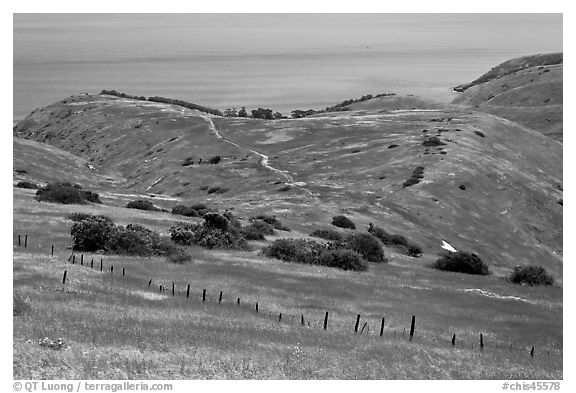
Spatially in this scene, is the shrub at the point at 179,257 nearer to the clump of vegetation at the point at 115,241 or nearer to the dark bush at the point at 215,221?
the clump of vegetation at the point at 115,241

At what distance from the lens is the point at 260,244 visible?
158 ft

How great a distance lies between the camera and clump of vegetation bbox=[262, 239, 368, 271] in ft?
143

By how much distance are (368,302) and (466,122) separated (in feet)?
374

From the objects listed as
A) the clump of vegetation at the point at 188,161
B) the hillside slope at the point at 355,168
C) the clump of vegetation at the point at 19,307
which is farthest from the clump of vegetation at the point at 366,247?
the clump of vegetation at the point at 188,161

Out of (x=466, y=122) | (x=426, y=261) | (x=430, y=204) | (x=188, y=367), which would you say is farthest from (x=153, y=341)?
(x=466, y=122)

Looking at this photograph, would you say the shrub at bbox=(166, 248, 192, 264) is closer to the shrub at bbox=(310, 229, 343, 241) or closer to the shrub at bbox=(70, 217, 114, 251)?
the shrub at bbox=(70, 217, 114, 251)

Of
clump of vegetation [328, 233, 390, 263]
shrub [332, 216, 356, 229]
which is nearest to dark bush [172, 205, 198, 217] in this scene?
shrub [332, 216, 356, 229]

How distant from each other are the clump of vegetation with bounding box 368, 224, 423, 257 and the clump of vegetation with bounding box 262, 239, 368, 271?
626 inches

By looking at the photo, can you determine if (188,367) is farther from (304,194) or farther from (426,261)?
(304,194)

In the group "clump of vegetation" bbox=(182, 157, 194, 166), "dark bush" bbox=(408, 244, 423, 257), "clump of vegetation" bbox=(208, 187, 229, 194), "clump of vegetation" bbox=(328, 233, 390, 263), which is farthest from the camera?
"clump of vegetation" bbox=(182, 157, 194, 166)

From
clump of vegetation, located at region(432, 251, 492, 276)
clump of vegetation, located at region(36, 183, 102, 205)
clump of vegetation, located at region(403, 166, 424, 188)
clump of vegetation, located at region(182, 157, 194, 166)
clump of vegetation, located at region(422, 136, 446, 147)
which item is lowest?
clump of vegetation, located at region(432, 251, 492, 276)

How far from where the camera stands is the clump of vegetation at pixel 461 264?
50.6 metres

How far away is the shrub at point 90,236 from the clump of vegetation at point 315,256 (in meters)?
11.8

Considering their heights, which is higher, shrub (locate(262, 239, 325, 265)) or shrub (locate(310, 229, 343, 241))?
shrub (locate(310, 229, 343, 241))
